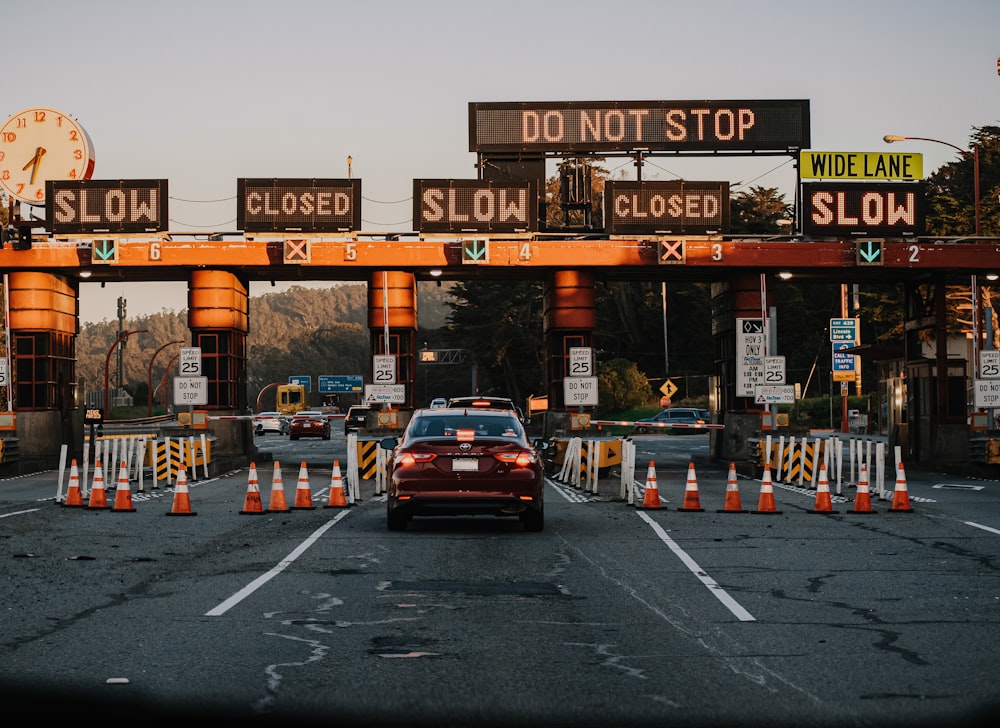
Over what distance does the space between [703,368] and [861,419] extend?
1188 inches

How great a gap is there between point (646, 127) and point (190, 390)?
14435 millimetres

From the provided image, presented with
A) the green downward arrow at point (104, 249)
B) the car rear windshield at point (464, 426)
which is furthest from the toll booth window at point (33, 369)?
the car rear windshield at point (464, 426)

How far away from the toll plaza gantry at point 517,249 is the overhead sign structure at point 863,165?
11cm

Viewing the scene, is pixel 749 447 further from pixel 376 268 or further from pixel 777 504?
pixel 777 504

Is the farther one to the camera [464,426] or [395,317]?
[395,317]

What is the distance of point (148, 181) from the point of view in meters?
38.7

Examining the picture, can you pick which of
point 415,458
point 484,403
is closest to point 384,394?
point 484,403

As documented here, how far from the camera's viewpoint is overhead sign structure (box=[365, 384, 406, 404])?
38.1 metres

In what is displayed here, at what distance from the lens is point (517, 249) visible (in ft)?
128

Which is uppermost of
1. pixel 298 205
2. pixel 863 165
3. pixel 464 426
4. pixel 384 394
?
pixel 863 165

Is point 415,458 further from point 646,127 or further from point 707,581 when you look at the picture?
point 646,127

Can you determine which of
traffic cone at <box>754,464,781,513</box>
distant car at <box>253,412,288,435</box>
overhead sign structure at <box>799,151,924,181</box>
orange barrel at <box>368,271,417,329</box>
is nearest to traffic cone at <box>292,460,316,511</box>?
traffic cone at <box>754,464,781,513</box>

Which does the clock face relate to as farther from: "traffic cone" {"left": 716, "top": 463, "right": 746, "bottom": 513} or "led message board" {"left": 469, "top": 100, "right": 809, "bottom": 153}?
"traffic cone" {"left": 716, "top": 463, "right": 746, "bottom": 513}

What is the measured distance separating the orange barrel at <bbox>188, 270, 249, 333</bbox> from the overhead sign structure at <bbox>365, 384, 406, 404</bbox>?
16.6 ft
